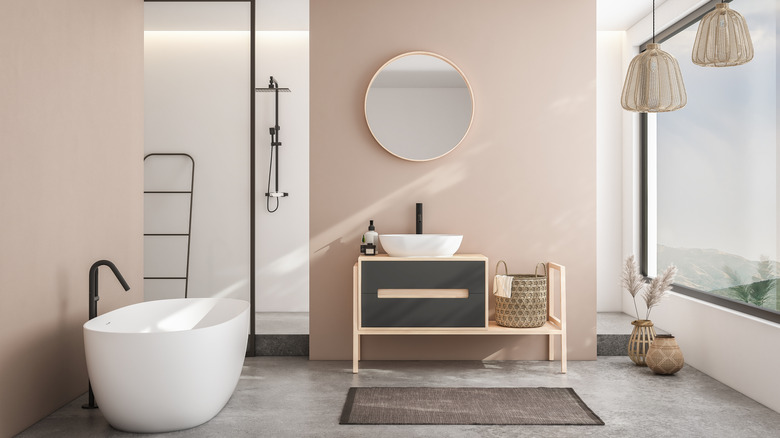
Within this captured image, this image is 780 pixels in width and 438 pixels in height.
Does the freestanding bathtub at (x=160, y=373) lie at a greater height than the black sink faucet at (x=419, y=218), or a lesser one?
lesser

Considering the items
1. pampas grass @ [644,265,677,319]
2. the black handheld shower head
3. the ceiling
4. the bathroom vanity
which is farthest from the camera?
the black handheld shower head

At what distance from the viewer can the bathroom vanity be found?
357cm

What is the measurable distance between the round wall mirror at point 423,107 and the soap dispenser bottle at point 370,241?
564 mm

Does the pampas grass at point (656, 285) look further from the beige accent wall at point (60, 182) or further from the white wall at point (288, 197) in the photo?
the beige accent wall at point (60, 182)

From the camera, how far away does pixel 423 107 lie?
3984 mm

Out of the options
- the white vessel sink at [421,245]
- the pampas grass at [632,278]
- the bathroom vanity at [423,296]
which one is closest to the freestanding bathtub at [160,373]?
the bathroom vanity at [423,296]

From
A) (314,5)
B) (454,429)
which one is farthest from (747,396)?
(314,5)

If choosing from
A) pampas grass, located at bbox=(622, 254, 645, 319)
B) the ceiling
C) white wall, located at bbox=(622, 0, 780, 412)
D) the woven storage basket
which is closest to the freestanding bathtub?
the woven storage basket

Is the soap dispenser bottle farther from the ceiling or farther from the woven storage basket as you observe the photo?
the ceiling

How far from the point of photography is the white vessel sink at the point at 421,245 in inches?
142

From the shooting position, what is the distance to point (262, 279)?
5.21m

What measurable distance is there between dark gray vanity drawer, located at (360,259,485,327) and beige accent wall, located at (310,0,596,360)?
19.2 inches

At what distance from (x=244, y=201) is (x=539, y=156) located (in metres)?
2.68

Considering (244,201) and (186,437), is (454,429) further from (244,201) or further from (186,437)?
(244,201)
